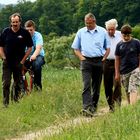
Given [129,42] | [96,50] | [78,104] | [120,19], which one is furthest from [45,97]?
[120,19]

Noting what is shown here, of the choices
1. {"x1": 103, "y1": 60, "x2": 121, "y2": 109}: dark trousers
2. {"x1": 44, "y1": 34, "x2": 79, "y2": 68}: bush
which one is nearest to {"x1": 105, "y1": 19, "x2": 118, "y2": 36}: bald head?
{"x1": 103, "y1": 60, "x2": 121, "y2": 109}: dark trousers

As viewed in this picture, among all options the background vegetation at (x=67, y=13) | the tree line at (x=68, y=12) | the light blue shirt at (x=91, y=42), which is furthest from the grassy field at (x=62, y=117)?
the tree line at (x=68, y=12)

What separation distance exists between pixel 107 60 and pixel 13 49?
199cm

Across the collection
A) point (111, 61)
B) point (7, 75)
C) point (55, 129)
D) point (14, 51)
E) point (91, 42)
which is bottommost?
point (7, 75)

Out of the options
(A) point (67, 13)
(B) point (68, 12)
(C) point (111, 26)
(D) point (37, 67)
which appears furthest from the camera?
(B) point (68, 12)

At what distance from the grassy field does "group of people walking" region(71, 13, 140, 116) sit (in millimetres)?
550

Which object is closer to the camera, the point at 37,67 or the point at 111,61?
the point at 111,61

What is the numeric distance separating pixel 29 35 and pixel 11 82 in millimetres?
1346

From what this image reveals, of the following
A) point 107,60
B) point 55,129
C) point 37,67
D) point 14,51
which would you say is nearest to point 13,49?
point 14,51

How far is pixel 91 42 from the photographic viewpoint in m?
10.6

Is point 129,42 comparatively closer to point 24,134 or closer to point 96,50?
point 96,50

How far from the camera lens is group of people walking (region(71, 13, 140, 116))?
996cm

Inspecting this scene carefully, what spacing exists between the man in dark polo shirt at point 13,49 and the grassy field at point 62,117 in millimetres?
530

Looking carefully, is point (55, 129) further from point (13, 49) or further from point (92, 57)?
point (13, 49)
